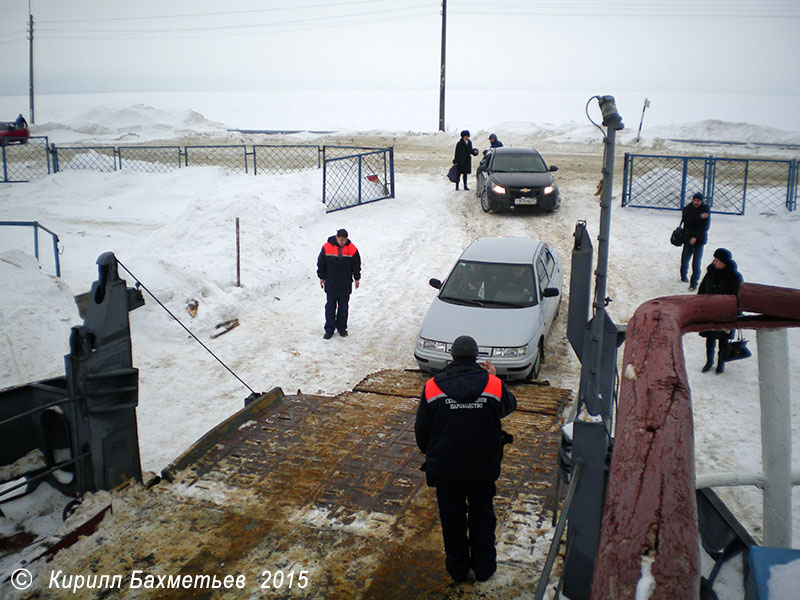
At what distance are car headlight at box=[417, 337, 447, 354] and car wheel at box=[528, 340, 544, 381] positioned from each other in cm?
120

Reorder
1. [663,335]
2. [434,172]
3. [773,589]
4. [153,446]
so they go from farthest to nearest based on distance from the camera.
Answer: [434,172]
[153,446]
[663,335]
[773,589]

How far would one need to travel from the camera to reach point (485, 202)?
18.1 m

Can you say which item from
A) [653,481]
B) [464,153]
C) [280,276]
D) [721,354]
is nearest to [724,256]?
[721,354]

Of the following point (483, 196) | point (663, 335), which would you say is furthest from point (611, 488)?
point (483, 196)

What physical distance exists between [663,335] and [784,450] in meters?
1.05

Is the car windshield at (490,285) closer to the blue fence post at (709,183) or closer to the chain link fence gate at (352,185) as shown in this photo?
the chain link fence gate at (352,185)

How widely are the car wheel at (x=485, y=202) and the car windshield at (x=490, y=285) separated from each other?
7.78 meters

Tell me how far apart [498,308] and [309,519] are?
5.22 m

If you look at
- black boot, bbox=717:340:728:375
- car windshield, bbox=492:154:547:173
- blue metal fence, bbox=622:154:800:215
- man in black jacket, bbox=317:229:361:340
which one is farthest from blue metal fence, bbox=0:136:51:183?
black boot, bbox=717:340:728:375

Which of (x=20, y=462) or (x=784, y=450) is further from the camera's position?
(x=20, y=462)

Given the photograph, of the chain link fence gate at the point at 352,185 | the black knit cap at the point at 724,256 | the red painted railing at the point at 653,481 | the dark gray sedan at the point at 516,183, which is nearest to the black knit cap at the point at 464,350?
the red painted railing at the point at 653,481

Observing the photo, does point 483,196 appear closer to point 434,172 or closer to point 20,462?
point 434,172

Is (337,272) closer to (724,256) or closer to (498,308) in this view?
(498,308)

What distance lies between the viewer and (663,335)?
2.01 meters
